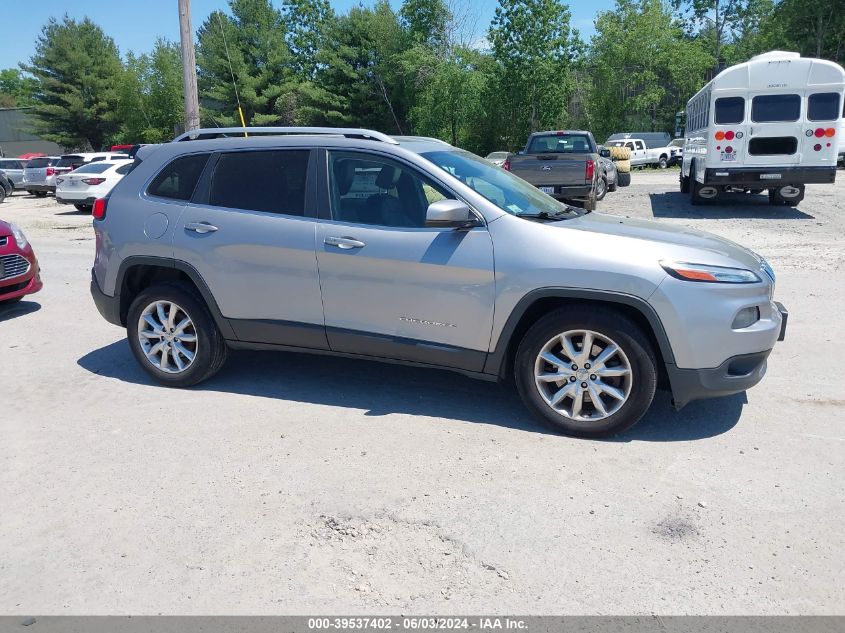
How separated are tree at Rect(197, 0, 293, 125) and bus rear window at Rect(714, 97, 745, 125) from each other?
130ft

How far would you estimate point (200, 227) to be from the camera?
5.20 metres

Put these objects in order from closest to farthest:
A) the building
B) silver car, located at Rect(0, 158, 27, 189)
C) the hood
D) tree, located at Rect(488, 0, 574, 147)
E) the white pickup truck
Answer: the hood, silver car, located at Rect(0, 158, 27, 189), the white pickup truck, tree, located at Rect(488, 0, 574, 147), the building

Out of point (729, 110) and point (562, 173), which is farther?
point (729, 110)

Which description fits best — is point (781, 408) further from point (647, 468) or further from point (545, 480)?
point (545, 480)

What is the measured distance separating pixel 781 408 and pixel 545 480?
1.99m

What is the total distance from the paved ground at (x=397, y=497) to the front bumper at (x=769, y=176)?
10.8m

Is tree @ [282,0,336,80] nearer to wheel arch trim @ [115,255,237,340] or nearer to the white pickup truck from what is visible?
the white pickup truck

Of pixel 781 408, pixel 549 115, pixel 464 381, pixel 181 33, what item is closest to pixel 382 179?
pixel 464 381

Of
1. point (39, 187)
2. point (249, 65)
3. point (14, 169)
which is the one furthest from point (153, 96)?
point (39, 187)

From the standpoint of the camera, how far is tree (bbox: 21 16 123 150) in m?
52.1

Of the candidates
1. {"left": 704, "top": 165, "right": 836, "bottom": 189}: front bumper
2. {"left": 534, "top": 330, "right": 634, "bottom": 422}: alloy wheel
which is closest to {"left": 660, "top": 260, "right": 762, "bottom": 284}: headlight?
{"left": 534, "top": 330, "right": 634, "bottom": 422}: alloy wheel

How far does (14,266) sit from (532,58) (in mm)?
38857

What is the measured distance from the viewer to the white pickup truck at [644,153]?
126 feet

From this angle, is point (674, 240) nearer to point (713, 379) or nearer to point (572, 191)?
point (713, 379)
